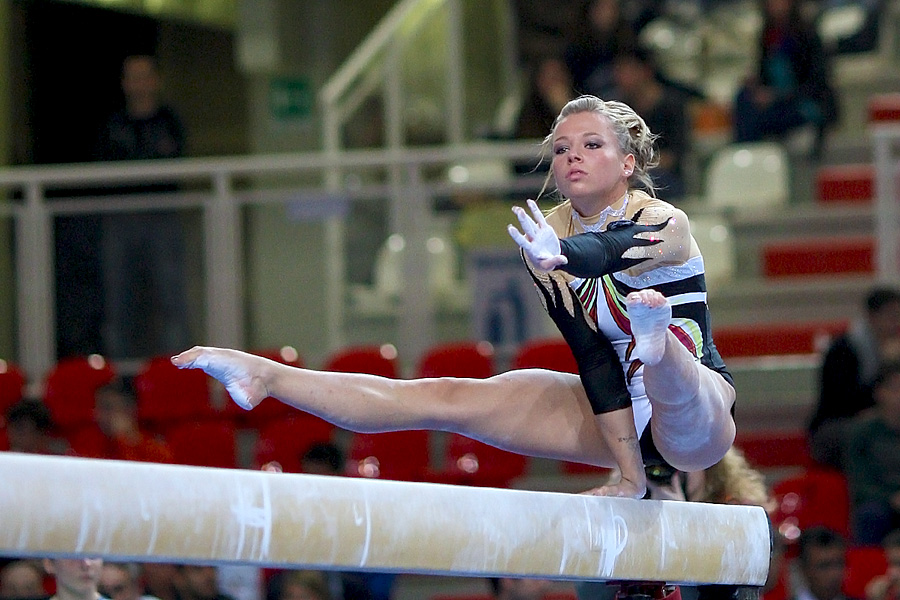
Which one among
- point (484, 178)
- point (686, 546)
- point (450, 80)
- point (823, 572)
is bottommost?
point (823, 572)

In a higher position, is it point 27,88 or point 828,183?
point 27,88

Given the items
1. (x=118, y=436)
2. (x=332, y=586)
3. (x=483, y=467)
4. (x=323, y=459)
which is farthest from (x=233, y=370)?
(x=118, y=436)

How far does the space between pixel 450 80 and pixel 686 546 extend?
6360mm

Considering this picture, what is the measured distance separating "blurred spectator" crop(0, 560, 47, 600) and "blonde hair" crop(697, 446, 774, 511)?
2.80 meters

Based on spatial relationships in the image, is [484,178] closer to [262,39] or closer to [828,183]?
[828,183]

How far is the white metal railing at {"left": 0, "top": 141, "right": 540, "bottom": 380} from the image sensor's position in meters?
7.26

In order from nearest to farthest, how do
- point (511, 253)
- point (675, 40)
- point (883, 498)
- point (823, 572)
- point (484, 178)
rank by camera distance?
point (823, 572) < point (883, 498) < point (511, 253) < point (484, 178) < point (675, 40)

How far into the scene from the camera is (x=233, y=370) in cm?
326

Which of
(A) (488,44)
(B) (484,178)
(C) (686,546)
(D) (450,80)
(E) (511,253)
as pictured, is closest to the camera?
(C) (686,546)

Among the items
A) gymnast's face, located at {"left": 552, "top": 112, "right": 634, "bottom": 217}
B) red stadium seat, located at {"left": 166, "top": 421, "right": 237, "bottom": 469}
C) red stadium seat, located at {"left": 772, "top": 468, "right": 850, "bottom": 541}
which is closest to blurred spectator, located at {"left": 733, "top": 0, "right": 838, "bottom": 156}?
red stadium seat, located at {"left": 772, "top": 468, "right": 850, "bottom": 541}

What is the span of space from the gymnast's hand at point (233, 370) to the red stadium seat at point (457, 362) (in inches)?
137

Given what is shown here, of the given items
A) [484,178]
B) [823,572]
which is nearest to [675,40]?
[484,178]

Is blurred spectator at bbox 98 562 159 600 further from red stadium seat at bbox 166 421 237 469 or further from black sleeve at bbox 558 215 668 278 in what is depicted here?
black sleeve at bbox 558 215 668 278

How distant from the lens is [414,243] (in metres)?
7.22
